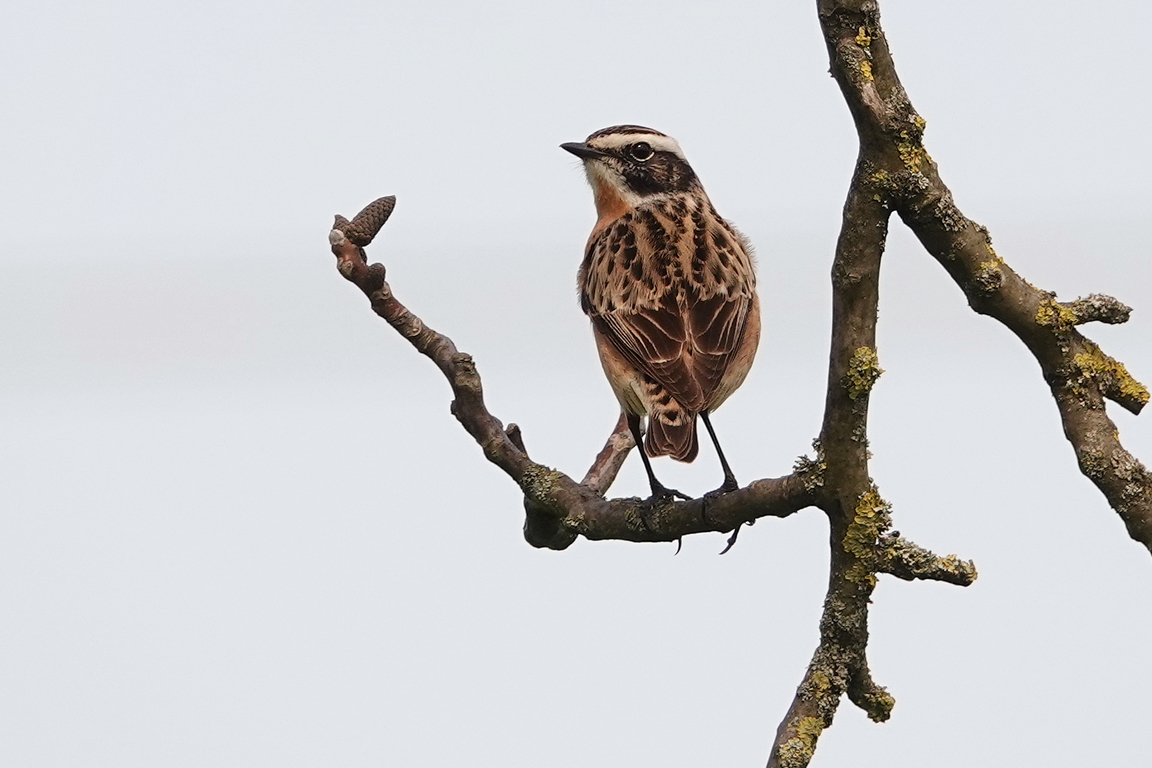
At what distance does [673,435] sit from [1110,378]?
2.75m

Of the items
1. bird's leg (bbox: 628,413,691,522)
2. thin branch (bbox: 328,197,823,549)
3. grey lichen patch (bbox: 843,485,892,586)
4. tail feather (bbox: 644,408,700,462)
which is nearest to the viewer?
grey lichen patch (bbox: 843,485,892,586)

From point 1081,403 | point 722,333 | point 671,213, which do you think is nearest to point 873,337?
point 1081,403

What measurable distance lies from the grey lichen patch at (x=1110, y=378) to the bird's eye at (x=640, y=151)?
17.0 ft

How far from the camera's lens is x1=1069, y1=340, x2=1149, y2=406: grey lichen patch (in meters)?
5.23

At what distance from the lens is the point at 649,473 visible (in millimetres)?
7625

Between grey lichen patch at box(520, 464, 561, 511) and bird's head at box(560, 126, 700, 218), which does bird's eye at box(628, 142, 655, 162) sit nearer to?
bird's head at box(560, 126, 700, 218)

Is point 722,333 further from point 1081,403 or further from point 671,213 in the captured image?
point 1081,403

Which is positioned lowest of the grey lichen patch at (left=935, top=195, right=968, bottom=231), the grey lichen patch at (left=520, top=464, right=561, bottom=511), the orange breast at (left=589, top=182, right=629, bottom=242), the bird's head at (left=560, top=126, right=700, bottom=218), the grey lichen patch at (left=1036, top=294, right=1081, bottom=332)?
the grey lichen patch at (left=520, top=464, right=561, bottom=511)

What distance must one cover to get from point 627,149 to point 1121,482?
561 centimetres

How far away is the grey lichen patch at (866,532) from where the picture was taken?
4898 millimetres

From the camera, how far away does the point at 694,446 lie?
7531mm

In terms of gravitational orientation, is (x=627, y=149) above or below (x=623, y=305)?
above

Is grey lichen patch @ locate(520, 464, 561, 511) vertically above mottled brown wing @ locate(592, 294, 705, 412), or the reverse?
mottled brown wing @ locate(592, 294, 705, 412)

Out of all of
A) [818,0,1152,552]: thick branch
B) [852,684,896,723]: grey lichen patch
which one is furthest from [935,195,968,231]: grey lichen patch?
[852,684,896,723]: grey lichen patch
